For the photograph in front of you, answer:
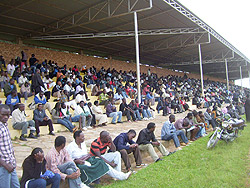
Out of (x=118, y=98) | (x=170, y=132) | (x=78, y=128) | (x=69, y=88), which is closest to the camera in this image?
(x=170, y=132)

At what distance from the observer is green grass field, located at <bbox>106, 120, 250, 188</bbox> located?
3.81 metres

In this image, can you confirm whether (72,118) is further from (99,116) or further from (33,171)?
(33,171)

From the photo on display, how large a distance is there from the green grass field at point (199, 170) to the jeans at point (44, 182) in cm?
98

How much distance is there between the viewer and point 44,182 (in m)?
3.08

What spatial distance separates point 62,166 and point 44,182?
0.51 meters

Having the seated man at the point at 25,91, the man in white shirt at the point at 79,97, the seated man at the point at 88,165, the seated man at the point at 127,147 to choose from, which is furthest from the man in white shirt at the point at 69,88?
the seated man at the point at 88,165

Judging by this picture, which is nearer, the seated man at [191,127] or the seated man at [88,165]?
the seated man at [88,165]

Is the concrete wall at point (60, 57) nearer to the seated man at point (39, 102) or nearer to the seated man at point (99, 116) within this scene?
the seated man at point (39, 102)

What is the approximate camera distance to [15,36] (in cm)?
1552

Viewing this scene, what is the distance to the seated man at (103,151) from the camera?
425cm

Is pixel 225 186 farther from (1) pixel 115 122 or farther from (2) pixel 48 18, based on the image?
(2) pixel 48 18

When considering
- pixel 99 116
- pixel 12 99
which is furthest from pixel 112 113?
pixel 12 99

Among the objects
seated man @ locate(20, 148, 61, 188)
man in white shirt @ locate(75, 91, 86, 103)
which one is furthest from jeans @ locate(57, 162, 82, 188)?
man in white shirt @ locate(75, 91, 86, 103)

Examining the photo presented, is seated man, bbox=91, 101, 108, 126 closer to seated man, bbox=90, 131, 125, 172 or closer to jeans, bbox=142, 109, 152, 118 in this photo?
jeans, bbox=142, 109, 152, 118
